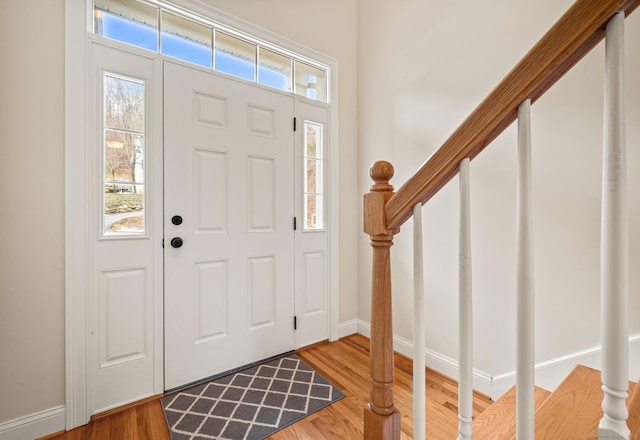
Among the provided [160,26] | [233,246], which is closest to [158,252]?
[233,246]

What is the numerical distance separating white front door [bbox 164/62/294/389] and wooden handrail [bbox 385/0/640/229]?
1.58m

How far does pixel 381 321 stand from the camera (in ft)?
2.78

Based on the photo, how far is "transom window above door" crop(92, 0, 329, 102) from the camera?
5.52 feet

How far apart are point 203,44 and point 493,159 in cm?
200

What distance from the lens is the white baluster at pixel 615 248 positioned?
432 millimetres

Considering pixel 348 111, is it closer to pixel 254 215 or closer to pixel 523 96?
pixel 254 215

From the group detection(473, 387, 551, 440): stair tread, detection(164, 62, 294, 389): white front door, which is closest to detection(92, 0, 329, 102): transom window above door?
detection(164, 62, 294, 389): white front door

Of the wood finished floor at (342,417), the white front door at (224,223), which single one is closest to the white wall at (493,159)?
the wood finished floor at (342,417)

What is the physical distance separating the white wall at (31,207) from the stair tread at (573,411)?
82.6 inches

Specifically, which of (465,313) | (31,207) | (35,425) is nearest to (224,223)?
(31,207)

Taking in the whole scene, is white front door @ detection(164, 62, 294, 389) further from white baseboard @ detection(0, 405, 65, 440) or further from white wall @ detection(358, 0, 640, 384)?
white wall @ detection(358, 0, 640, 384)

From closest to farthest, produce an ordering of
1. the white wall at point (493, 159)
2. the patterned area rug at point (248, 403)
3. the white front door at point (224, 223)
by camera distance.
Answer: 1. the white wall at point (493, 159)
2. the patterned area rug at point (248, 403)
3. the white front door at point (224, 223)

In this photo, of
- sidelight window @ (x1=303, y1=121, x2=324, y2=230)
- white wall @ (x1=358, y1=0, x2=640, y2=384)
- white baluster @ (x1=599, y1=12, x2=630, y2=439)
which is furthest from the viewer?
sidelight window @ (x1=303, y1=121, x2=324, y2=230)

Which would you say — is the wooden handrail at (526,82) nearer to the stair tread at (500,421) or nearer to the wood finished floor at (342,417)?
the stair tread at (500,421)
